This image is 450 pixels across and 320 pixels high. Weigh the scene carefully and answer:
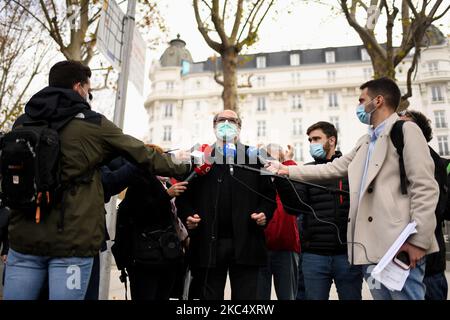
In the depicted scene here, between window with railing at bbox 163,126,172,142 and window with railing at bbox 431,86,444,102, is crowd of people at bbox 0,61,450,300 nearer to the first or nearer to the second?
window with railing at bbox 163,126,172,142

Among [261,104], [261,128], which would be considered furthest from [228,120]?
[261,104]

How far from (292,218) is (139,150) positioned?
226 centimetres

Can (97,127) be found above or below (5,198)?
above

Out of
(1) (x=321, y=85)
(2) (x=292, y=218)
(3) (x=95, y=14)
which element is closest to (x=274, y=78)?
(1) (x=321, y=85)

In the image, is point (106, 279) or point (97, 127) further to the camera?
point (106, 279)

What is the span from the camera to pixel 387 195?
7.77 ft

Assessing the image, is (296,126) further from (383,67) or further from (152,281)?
(152,281)

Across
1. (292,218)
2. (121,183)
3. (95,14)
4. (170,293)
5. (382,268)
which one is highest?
(95,14)

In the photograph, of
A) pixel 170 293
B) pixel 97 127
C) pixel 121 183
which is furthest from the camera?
pixel 170 293

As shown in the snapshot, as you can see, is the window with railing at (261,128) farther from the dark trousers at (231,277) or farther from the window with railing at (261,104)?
the dark trousers at (231,277)

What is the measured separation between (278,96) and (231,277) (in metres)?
44.5

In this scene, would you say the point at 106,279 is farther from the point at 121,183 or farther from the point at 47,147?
the point at 47,147

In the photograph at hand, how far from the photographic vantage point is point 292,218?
4.09 m

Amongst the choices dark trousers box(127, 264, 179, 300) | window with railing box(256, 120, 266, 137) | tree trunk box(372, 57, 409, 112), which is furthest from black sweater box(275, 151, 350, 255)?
window with railing box(256, 120, 266, 137)
